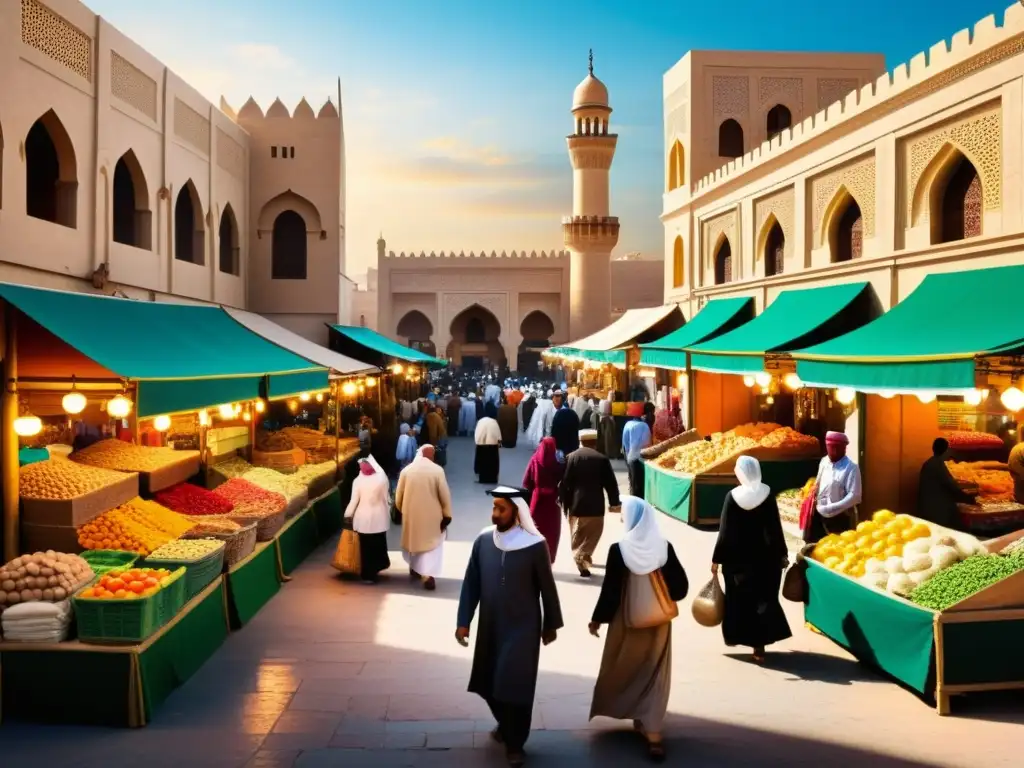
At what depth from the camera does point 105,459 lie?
7887mm

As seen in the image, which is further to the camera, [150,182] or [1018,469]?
[150,182]

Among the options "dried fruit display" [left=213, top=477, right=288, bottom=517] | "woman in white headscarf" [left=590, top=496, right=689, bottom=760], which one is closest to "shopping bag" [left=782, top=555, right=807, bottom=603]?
"woman in white headscarf" [left=590, top=496, right=689, bottom=760]

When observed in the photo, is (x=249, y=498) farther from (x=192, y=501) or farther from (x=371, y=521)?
(x=371, y=521)

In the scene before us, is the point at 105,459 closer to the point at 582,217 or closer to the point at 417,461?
the point at 417,461

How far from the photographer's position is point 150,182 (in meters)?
11.9

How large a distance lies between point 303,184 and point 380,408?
4.26 metres

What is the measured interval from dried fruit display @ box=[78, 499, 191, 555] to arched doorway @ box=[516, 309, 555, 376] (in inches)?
1250

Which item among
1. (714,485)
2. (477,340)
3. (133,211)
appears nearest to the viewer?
(714,485)

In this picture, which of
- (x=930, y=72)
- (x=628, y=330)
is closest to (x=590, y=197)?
(x=628, y=330)

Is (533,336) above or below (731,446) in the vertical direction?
above

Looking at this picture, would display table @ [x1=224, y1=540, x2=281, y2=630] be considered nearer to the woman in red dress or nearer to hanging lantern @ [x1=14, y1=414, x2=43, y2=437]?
hanging lantern @ [x1=14, y1=414, x2=43, y2=437]

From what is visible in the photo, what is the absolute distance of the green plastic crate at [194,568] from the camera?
232 inches

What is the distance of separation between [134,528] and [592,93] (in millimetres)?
25275

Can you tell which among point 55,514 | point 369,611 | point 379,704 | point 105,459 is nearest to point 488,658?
point 379,704
